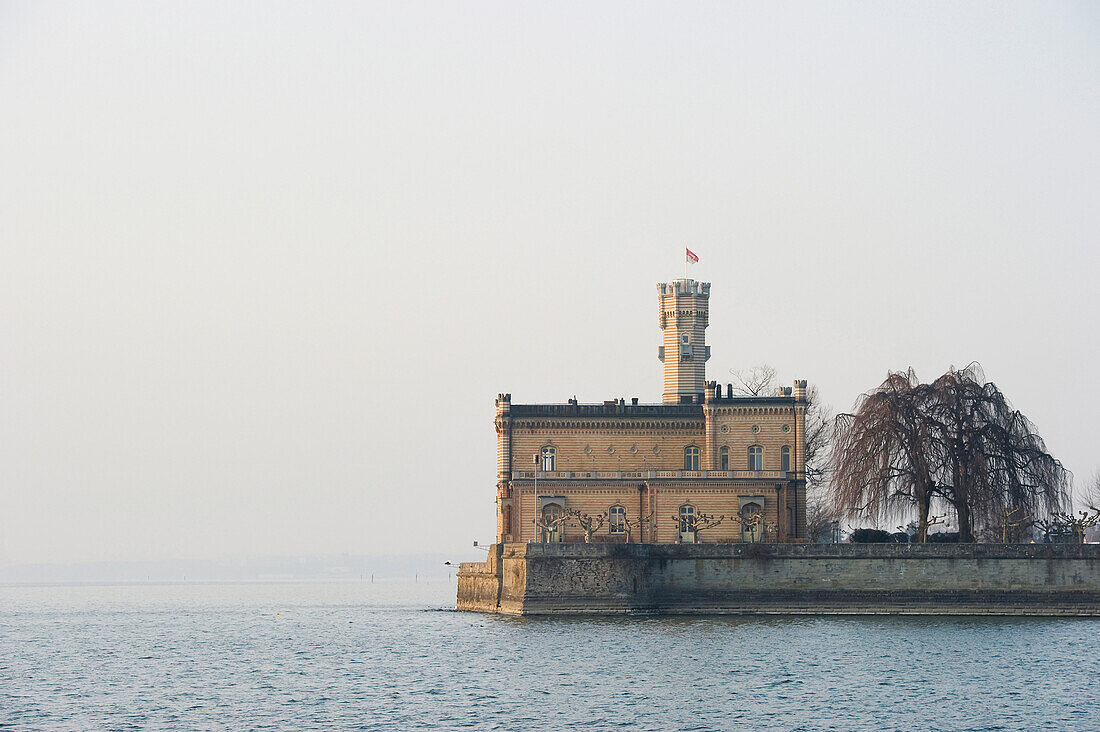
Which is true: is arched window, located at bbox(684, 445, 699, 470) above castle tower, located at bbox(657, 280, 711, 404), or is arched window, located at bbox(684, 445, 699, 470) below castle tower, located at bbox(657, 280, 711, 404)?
below

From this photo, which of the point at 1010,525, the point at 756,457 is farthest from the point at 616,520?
the point at 1010,525

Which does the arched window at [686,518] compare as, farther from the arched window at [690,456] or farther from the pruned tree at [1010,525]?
the pruned tree at [1010,525]

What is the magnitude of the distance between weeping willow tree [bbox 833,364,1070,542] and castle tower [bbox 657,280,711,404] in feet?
61.7

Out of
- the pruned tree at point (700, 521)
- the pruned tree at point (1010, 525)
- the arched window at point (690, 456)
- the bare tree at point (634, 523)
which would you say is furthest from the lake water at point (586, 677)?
the arched window at point (690, 456)

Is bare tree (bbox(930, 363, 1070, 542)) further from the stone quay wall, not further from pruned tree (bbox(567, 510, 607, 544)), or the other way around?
pruned tree (bbox(567, 510, 607, 544))

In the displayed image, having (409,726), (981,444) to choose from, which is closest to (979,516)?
(981,444)

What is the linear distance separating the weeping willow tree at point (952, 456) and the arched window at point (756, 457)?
912 cm

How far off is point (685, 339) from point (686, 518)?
609 inches

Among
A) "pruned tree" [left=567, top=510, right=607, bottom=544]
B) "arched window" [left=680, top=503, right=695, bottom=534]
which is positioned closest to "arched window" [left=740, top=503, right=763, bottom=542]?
"arched window" [left=680, top=503, right=695, bottom=534]

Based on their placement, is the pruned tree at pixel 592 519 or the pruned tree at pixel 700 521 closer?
the pruned tree at pixel 700 521

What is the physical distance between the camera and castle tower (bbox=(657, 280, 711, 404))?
105312 mm

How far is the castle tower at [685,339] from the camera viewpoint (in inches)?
4146

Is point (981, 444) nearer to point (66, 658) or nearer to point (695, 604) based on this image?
point (695, 604)

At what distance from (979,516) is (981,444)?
13.7ft
